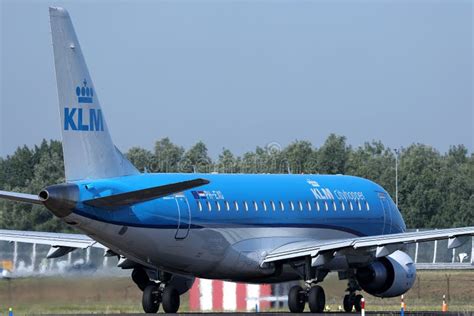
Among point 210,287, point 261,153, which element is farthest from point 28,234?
point 261,153

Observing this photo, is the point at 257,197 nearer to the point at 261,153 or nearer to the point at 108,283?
the point at 108,283

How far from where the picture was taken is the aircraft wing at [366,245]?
3938cm

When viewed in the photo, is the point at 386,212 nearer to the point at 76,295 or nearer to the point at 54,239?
the point at 76,295

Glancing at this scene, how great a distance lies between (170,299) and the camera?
41.5 meters

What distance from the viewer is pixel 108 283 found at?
44125mm

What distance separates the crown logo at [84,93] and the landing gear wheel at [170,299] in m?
7.04

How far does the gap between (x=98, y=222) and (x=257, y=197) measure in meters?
7.83

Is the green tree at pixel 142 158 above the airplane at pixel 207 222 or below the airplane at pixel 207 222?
above

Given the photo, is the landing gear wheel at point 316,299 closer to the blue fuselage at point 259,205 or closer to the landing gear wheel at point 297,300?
the landing gear wheel at point 297,300

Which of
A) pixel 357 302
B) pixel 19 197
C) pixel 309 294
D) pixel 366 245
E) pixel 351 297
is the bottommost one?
pixel 357 302

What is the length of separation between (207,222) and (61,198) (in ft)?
19.6

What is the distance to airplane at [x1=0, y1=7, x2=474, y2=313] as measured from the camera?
3684 cm

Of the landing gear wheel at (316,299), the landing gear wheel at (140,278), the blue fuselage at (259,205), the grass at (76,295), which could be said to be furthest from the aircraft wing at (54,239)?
the landing gear wheel at (316,299)

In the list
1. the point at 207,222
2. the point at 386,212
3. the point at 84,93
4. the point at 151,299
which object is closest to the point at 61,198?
the point at 84,93
